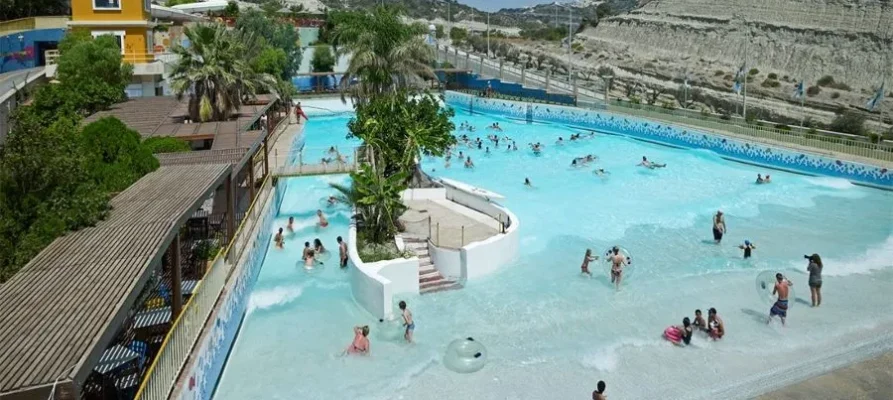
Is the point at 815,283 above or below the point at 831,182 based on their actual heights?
below

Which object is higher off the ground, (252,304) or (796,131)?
(796,131)

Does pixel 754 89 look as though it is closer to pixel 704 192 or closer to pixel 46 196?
pixel 704 192

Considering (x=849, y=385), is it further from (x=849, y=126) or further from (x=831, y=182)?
(x=849, y=126)

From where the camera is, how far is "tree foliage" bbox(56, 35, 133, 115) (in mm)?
26125

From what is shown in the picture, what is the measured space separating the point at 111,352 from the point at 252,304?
637 cm

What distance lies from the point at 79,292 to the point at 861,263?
64.7ft

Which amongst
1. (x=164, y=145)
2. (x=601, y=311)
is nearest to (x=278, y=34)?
(x=164, y=145)

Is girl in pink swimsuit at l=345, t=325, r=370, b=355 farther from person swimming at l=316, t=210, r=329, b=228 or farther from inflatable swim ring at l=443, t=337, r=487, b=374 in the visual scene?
person swimming at l=316, t=210, r=329, b=228

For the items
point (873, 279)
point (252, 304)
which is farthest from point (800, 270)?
point (252, 304)

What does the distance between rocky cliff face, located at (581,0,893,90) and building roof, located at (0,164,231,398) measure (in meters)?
65.3

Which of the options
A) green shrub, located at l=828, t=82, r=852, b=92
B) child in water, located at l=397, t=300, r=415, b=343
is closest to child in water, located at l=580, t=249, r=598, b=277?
child in water, located at l=397, t=300, r=415, b=343

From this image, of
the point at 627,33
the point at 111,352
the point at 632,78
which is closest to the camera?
the point at 111,352

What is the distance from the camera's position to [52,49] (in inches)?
1454

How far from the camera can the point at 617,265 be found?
18.0 meters
